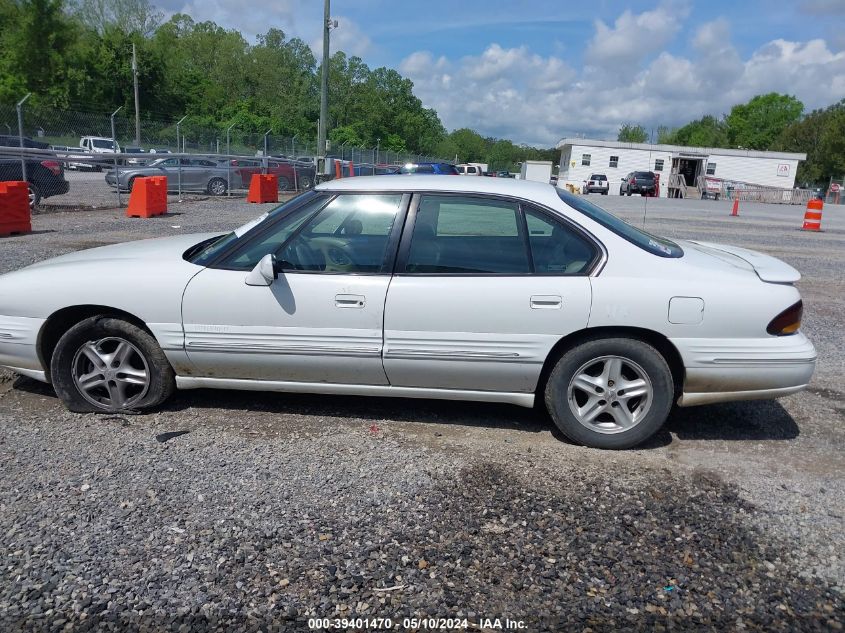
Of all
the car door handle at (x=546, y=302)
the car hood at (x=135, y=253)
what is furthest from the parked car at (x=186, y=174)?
the car door handle at (x=546, y=302)

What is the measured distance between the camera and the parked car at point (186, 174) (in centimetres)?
2070

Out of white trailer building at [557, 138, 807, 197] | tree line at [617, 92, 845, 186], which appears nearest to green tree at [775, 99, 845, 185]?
tree line at [617, 92, 845, 186]

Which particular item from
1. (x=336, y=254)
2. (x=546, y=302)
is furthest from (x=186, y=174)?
(x=546, y=302)

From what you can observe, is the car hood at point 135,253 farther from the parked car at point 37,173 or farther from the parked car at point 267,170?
the parked car at point 267,170

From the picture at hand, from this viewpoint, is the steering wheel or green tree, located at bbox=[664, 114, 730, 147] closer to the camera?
the steering wheel

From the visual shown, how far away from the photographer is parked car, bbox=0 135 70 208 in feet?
49.1

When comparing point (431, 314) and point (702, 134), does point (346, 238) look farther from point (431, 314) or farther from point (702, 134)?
point (702, 134)

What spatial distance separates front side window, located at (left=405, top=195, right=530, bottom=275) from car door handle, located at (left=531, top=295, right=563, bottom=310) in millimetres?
194

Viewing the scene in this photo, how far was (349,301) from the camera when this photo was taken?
3.83 metres

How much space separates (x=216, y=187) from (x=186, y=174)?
4.05 feet

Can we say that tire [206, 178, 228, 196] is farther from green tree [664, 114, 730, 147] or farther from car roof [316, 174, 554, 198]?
green tree [664, 114, 730, 147]

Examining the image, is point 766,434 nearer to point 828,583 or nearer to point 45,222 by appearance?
point 828,583

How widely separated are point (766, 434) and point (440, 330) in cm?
216

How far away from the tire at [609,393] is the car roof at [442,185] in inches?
40.4
